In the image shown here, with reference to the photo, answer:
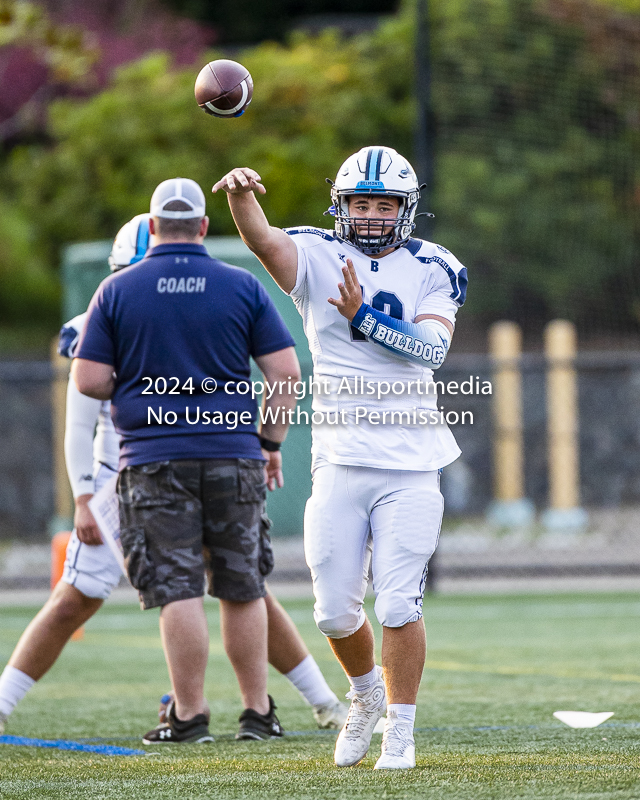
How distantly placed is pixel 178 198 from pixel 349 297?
3.47 ft

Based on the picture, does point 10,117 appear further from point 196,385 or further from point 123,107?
point 196,385

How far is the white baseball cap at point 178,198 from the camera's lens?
4.81 meters

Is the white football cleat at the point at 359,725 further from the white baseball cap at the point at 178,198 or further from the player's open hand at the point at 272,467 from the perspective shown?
the white baseball cap at the point at 178,198

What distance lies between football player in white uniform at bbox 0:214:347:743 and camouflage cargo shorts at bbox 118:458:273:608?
318 millimetres

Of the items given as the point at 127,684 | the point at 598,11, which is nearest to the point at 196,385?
the point at 127,684

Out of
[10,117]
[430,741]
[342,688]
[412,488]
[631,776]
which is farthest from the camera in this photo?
[10,117]

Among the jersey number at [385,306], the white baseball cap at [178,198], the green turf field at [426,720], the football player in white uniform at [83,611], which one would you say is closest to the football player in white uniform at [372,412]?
the jersey number at [385,306]

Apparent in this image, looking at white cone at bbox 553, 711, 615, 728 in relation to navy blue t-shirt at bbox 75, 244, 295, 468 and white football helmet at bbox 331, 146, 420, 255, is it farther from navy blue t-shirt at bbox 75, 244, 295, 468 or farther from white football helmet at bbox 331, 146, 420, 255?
white football helmet at bbox 331, 146, 420, 255

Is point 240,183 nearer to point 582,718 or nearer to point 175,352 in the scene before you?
→ point 175,352

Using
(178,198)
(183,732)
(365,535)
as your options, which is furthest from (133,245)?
(183,732)

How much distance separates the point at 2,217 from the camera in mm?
22625

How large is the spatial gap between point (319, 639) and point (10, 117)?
1822 cm

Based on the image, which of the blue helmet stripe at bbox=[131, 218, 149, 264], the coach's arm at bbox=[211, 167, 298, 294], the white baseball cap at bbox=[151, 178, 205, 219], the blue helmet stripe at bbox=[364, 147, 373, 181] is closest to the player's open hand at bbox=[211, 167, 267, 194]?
the coach's arm at bbox=[211, 167, 298, 294]

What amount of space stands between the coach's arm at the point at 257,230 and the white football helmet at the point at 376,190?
20cm
